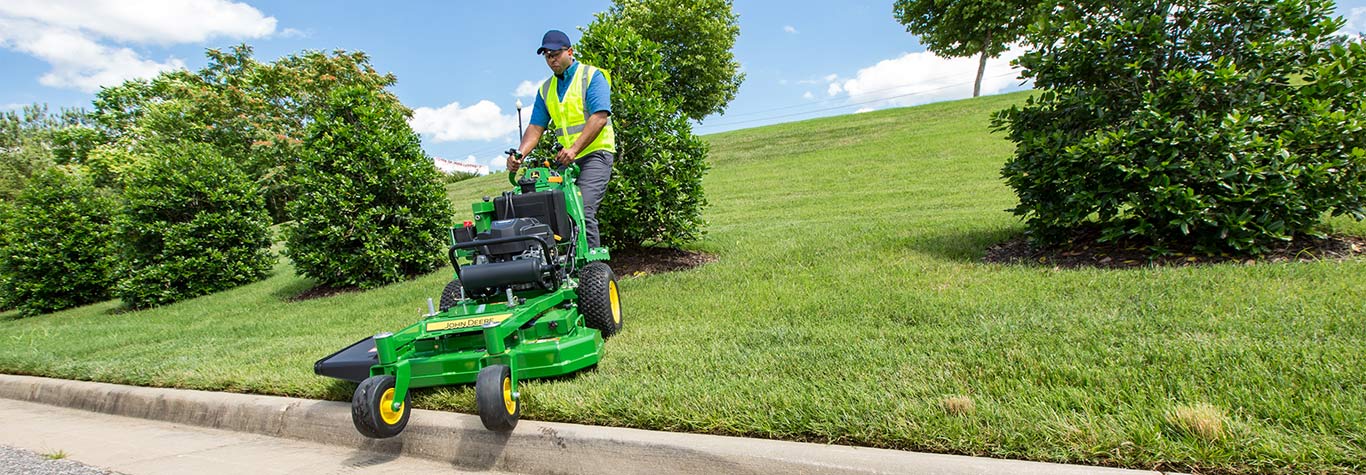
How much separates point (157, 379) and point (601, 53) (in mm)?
4272

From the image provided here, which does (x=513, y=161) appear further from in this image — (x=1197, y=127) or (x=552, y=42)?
(x=1197, y=127)

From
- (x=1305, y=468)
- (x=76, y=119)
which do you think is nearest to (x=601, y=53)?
(x=1305, y=468)

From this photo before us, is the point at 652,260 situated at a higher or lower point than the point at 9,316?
higher

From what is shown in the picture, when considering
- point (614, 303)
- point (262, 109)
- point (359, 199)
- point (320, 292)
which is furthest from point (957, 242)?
point (262, 109)

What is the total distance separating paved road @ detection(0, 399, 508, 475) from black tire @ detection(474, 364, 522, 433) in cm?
38

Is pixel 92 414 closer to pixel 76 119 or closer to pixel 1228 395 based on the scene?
pixel 1228 395

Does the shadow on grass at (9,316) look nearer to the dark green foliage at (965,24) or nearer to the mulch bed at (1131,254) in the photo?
the mulch bed at (1131,254)

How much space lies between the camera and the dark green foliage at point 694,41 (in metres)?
31.5

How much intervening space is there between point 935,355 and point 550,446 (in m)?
1.71

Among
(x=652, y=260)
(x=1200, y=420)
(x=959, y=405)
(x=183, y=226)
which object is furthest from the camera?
(x=183, y=226)

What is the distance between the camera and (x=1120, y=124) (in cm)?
470

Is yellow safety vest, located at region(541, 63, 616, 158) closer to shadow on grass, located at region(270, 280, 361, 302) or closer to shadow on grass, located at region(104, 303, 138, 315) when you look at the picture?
shadow on grass, located at region(270, 280, 361, 302)

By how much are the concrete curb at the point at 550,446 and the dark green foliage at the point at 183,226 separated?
20.9 feet

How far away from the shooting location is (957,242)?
229 inches
